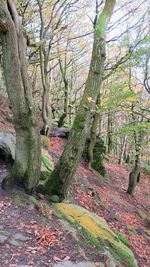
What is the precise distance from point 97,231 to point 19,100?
3.09 m

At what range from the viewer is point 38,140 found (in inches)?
227

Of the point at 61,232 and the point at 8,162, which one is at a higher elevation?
the point at 8,162

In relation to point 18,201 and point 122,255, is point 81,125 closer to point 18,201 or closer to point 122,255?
point 18,201

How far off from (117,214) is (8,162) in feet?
15.2

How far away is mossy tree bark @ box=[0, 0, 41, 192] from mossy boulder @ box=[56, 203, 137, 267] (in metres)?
0.91

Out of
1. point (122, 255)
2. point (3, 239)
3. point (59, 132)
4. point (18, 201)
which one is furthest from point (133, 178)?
point (3, 239)

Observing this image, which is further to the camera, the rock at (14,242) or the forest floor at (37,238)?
the rock at (14,242)

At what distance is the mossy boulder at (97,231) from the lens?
5457 millimetres

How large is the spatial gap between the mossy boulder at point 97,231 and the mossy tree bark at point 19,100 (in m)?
0.91

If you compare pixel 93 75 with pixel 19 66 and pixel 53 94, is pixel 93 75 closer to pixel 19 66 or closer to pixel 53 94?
pixel 19 66

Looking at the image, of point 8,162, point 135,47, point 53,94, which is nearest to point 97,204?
point 8,162

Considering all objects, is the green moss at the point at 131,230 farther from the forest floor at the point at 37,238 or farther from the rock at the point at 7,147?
the rock at the point at 7,147

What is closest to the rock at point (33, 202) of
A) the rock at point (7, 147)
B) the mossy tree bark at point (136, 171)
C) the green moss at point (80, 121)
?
the green moss at point (80, 121)

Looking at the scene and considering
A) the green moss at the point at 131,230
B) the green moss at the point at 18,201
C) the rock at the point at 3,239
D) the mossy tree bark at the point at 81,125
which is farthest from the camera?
the green moss at the point at 131,230
